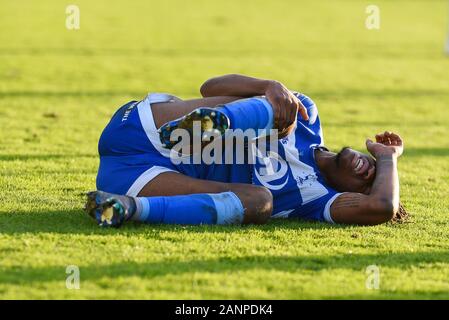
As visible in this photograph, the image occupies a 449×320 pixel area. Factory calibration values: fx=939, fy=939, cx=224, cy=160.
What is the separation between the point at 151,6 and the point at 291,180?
21.1m

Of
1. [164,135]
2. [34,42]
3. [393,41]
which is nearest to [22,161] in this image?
[164,135]

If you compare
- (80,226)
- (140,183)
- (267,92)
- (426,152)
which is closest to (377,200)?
(267,92)

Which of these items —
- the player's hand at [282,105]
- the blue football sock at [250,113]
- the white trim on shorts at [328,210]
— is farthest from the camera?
the white trim on shorts at [328,210]

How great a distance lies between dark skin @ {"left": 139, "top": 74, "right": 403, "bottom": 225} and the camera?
653 cm

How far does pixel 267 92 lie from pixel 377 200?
3.54ft

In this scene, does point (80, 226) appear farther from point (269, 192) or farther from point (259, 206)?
point (269, 192)

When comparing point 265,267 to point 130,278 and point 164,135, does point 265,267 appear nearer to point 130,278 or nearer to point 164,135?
point 130,278

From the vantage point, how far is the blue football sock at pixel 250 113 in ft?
20.6

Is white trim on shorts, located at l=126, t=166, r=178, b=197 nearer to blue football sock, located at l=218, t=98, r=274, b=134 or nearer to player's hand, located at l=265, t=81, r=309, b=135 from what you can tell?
blue football sock, located at l=218, t=98, r=274, b=134

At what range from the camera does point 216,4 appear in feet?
93.8

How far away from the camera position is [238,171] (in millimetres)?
6824

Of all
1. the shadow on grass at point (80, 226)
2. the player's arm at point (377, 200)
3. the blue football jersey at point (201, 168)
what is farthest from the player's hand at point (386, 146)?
the shadow on grass at point (80, 226)

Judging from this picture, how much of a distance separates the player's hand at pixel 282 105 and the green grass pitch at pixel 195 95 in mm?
731

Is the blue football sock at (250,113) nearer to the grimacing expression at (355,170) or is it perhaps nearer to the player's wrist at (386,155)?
the grimacing expression at (355,170)
